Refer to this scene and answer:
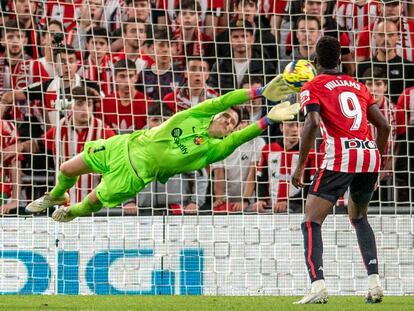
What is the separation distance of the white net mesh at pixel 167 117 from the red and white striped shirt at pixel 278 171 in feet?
0.06

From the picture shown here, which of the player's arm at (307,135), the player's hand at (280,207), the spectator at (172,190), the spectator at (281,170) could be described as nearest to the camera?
the player's arm at (307,135)

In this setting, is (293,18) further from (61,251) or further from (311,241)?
(311,241)

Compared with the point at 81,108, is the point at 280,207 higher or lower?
lower

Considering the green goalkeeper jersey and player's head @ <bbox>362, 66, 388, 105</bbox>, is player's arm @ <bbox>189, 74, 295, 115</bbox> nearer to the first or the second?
the green goalkeeper jersey

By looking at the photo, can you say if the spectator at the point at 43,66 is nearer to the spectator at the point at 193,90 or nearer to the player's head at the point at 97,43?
the player's head at the point at 97,43

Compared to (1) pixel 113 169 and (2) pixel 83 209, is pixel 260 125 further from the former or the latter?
(2) pixel 83 209

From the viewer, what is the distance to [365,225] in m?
8.31

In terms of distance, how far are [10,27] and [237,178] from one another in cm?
362

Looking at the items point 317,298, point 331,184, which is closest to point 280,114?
point 331,184

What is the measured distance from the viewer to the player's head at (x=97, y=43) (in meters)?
13.4

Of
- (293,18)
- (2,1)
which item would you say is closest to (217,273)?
(293,18)

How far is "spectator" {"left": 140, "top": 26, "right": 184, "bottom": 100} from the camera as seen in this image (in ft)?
43.2

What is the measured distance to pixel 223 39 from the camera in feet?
44.0

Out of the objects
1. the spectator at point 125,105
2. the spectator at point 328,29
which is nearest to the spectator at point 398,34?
the spectator at point 328,29
